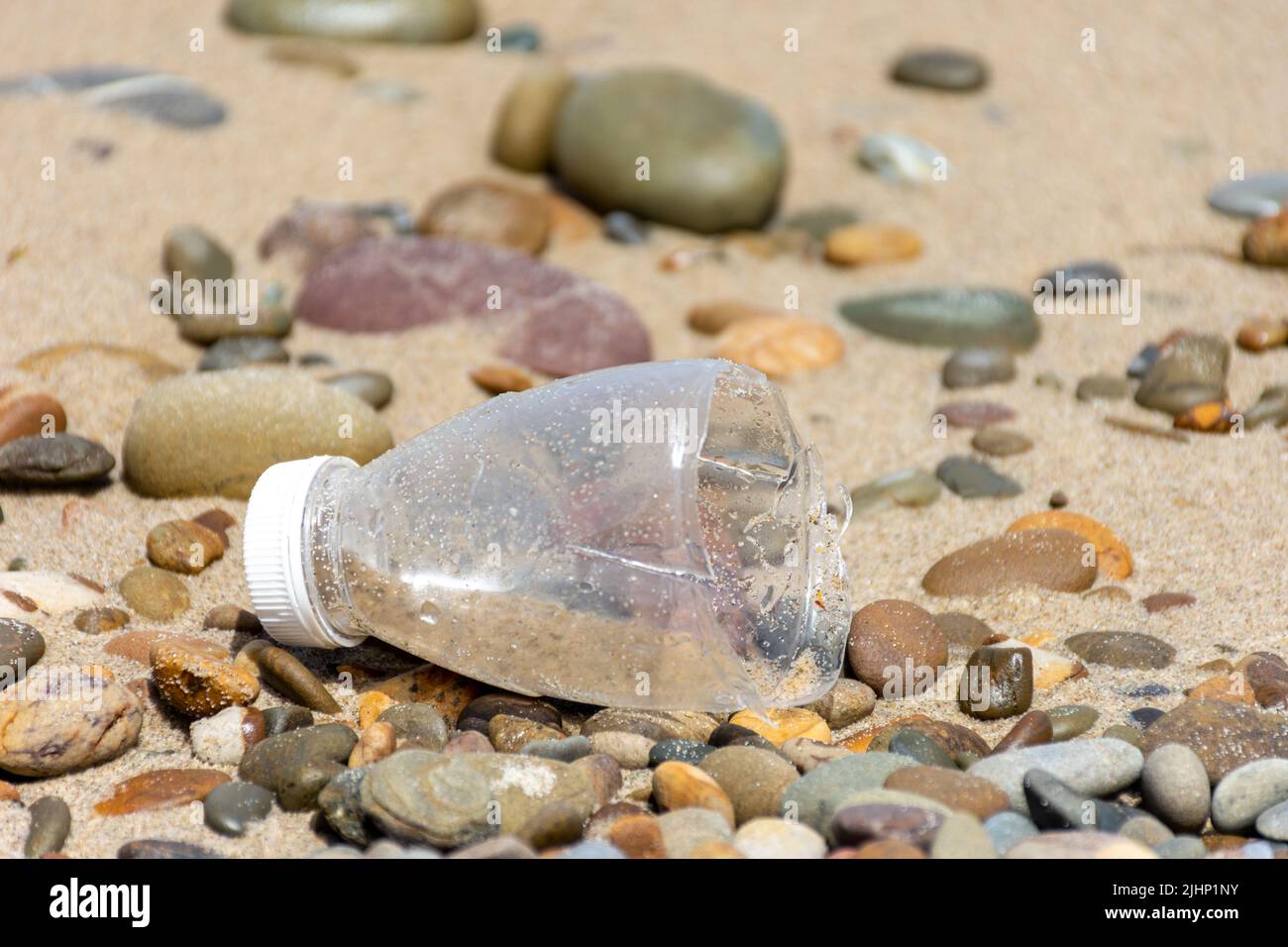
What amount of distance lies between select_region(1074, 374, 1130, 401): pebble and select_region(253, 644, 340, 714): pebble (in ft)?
9.50

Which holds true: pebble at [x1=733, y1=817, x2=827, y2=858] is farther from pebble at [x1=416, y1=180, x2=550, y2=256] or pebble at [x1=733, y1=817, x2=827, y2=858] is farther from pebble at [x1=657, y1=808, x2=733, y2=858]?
pebble at [x1=416, y1=180, x2=550, y2=256]

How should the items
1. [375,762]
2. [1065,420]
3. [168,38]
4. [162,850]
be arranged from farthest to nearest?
[168,38] < [1065,420] < [375,762] < [162,850]

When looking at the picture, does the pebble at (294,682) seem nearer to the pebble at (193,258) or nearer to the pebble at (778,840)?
the pebble at (778,840)

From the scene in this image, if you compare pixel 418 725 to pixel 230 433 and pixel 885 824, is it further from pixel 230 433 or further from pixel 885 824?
pixel 230 433

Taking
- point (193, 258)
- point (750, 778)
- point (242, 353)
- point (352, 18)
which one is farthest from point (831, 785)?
point (352, 18)

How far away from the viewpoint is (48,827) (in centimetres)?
252

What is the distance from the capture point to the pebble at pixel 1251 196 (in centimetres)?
590

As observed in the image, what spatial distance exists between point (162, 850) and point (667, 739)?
3.24ft

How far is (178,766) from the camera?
2779 millimetres

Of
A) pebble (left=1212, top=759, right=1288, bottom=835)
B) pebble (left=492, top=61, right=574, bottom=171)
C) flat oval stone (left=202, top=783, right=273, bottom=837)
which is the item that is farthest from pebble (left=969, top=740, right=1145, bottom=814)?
pebble (left=492, top=61, right=574, bottom=171)

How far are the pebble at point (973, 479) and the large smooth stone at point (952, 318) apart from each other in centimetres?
101

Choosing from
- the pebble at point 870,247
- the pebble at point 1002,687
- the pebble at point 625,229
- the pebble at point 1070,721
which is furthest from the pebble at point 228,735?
the pebble at point 870,247
